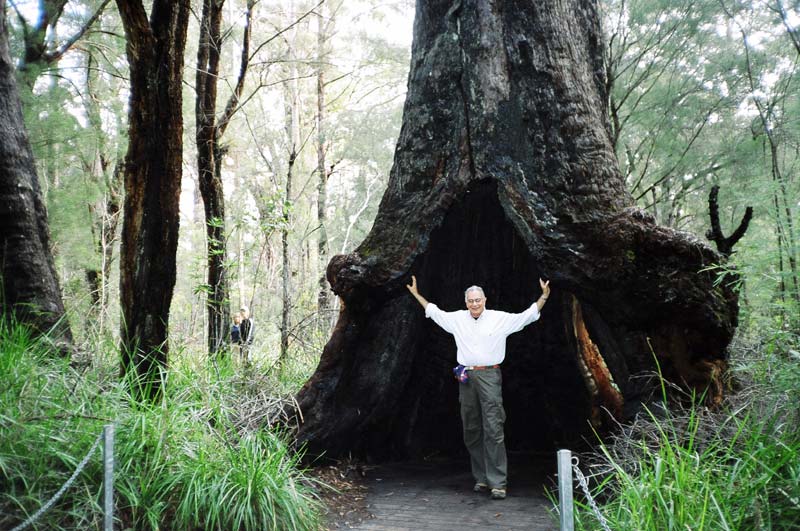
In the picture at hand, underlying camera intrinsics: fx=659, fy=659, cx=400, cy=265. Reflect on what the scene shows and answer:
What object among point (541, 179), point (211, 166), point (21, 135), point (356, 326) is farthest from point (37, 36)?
point (541, 179)

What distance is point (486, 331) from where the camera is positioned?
555 centimetres

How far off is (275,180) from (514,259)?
167 inches

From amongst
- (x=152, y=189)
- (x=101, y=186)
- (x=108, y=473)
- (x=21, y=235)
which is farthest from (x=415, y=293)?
(x=101, y=186)

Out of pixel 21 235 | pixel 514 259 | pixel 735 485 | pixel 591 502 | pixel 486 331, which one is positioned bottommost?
pixel 735 485

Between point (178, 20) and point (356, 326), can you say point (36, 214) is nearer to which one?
point (178, 20)

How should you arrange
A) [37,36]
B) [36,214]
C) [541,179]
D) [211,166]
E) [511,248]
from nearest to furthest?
[541,179] < [36,214] < [511,248] < [211,166] < [37,36]

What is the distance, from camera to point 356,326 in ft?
19.8

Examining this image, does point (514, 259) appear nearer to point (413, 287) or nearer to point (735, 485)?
point (413, 287)

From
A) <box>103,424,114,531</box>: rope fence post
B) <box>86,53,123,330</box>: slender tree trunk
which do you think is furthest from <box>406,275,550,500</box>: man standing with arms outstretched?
<box>86,53,123,330</box>: slender tree trunk

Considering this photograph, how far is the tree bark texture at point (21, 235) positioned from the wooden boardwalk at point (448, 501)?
297cm

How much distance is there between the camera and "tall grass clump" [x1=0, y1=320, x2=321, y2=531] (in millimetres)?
3781

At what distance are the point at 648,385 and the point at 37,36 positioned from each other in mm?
9291

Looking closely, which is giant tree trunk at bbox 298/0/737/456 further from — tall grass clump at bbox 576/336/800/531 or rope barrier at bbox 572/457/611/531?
rope barrier at bbox 572/457/611/531

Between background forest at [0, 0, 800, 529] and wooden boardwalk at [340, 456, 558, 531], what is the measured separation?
735 millimetres
